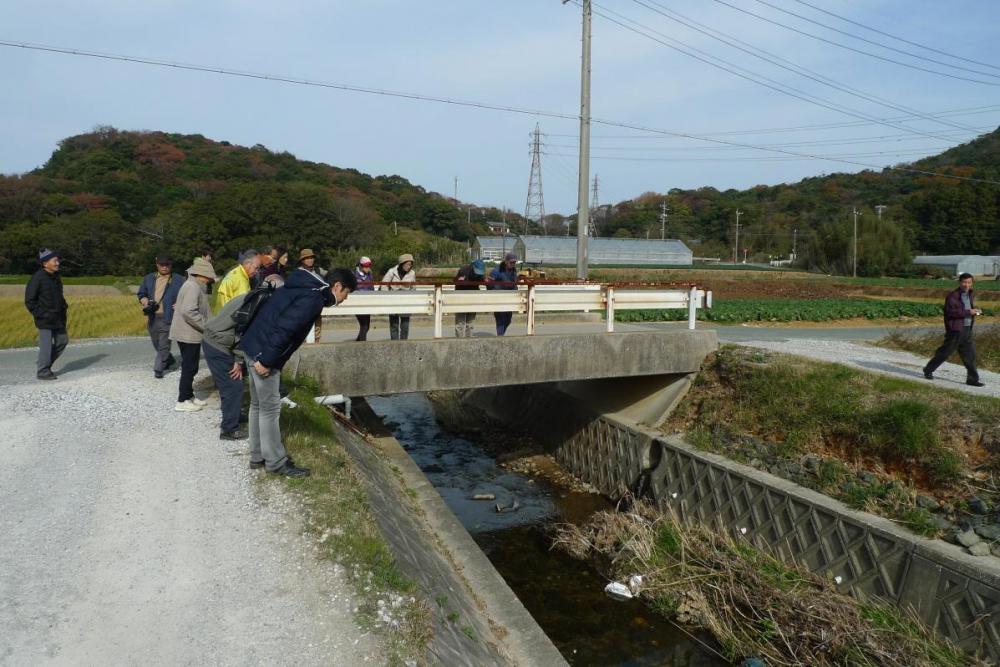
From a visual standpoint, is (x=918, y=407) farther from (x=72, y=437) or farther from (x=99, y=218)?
(x=99, y=218)

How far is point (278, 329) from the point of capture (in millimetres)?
5293

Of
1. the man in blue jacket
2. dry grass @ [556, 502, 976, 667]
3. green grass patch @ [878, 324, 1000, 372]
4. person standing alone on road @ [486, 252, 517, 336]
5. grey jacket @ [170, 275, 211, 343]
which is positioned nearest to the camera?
the man in blue jacket

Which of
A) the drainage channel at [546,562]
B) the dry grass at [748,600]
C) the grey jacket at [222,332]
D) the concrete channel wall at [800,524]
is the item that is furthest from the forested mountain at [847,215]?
the grey jacket at [222,332]

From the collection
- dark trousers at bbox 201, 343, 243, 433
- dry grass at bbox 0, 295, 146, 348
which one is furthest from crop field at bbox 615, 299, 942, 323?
dark trousers at bbox 201, 343, 243, 433

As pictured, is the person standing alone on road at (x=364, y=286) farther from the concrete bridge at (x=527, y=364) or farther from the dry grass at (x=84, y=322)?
the dry grass at (x=84, y=322)

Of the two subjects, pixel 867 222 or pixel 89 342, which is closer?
pixel 89 342

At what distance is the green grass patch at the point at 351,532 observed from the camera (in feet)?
13.1

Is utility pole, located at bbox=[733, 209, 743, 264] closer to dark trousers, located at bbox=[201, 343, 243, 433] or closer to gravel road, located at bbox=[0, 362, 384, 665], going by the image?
dark trousers, located at bbox=[201, 343, 243, 433]

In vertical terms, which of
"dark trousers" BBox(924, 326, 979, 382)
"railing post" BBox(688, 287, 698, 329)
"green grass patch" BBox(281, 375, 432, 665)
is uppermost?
"railing post" BBox(688, 287, 698, 329)

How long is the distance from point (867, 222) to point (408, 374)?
6493 centimetres

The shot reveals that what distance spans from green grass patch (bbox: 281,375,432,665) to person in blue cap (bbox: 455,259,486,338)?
4.06 meters

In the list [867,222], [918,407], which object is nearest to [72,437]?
[918,407]

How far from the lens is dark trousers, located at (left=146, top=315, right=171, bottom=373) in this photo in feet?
31.3

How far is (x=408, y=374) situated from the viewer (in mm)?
9578
